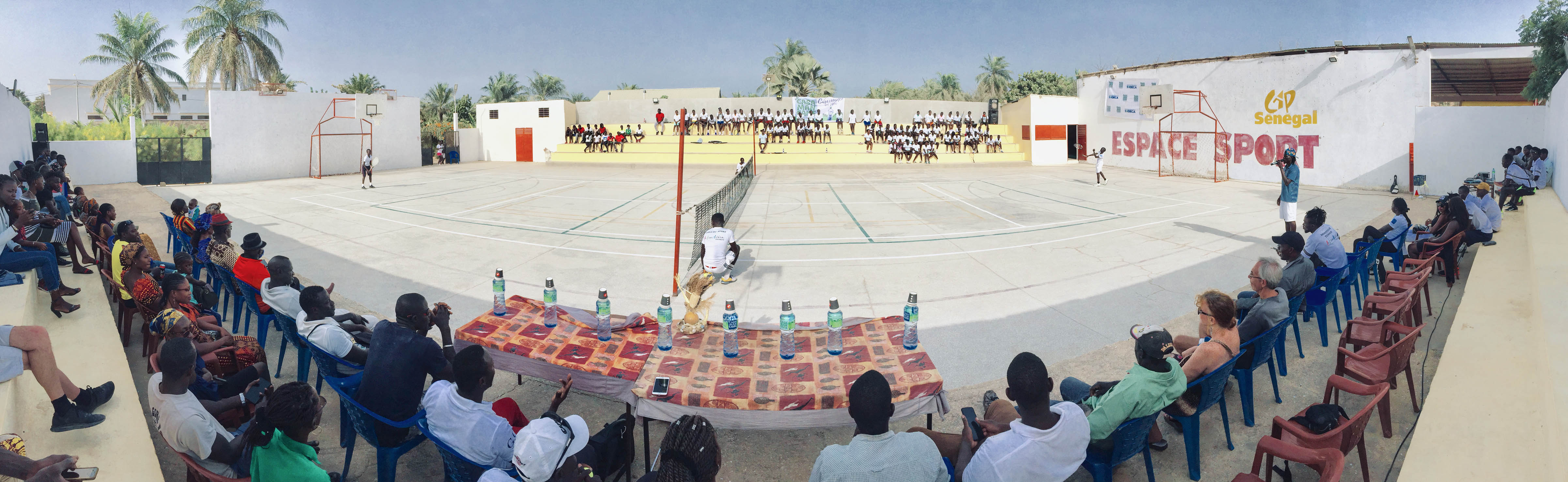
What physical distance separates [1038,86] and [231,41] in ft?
198

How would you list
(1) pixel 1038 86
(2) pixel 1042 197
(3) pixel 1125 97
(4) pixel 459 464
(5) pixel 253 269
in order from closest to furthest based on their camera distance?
1. (4) pixel 459 464
2. (5) pixel 253 269
3. (2) pixel 1042 197
4. (3) pixel 1125 97
5. (1) pixel 1038 86

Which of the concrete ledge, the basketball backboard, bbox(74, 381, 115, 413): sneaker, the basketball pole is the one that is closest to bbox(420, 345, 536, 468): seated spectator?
Answer: bbox(74, 381, 115, 413): sneaker

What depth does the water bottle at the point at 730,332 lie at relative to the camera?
507cm

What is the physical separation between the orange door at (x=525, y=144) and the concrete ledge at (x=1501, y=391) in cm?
4319

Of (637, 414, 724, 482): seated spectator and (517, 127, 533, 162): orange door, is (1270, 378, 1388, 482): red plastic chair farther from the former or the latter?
(517, 127, 533, 162): orange door

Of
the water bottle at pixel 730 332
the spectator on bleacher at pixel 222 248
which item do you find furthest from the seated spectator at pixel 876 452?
the spectator on bleacher at pixel 222 248

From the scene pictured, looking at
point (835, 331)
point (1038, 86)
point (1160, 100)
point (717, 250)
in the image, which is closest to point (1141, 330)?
point (835, 331)

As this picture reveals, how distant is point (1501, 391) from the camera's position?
492 cm

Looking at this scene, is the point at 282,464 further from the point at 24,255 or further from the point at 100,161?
the point at 100,161

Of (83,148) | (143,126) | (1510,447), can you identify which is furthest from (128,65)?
(1510,447)

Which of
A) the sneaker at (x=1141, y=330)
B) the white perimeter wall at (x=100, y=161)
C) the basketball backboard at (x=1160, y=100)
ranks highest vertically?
the basketball backboard at (x=1160, y=100)

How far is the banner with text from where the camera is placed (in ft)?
108

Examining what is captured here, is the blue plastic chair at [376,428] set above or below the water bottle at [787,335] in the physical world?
below

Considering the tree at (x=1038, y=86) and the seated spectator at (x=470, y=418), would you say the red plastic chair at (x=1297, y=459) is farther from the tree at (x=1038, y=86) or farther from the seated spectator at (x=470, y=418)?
the tree at (x=1038, y=86)
